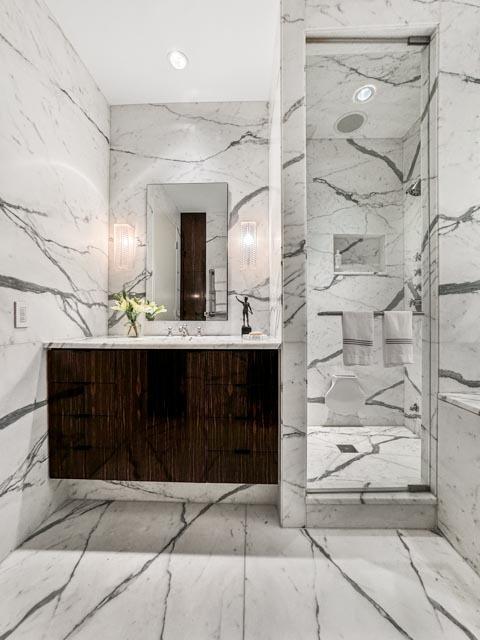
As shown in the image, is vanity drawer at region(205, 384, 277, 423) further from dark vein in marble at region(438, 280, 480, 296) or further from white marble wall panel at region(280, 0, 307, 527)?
dark vein in marble at region(438, 280, 480, 296)

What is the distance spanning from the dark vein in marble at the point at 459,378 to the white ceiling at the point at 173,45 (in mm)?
2088

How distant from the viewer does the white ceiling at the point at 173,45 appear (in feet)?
5.79

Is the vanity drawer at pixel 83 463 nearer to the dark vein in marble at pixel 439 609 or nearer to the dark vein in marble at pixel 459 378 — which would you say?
the dark vein in marble at pixel 439 609

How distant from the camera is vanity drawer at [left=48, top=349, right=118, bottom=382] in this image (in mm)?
1753

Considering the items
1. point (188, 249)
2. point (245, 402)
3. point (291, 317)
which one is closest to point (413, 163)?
point (291, 317)

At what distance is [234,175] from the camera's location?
7.89ft

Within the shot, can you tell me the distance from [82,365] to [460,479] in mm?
1933

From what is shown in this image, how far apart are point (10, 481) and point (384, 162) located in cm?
275

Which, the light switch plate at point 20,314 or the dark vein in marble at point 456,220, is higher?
the dark vein in marble at point 456,220

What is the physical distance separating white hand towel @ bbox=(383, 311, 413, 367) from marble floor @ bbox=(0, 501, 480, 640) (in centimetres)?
87

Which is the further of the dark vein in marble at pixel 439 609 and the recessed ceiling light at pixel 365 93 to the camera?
the recessed ceiling light at pixel 365 93

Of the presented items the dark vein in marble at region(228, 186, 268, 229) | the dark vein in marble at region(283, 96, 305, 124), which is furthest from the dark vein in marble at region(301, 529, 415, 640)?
the dark vein in marble at region(283, 96, 305, 124)

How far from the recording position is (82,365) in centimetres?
176

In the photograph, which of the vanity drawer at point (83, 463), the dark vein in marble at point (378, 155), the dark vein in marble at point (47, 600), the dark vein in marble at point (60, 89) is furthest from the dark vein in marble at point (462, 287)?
the dark vein in marble at point (60, 89)
